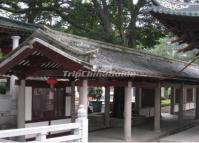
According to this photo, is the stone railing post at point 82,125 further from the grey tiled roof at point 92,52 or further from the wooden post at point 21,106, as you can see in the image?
the wooden post at point 21,106

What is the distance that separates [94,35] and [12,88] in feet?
25.7

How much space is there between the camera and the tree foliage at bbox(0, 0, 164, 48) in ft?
79.4

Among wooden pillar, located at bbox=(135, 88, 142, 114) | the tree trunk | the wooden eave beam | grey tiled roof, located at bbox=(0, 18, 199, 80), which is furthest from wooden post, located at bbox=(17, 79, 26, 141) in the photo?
wooden pillar, located at bbox=(135, 88, 142, 114)

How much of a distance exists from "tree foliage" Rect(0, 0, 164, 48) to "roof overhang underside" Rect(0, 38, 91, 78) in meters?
10.2

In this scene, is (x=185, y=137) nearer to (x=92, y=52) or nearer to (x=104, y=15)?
(x=92, y=52)

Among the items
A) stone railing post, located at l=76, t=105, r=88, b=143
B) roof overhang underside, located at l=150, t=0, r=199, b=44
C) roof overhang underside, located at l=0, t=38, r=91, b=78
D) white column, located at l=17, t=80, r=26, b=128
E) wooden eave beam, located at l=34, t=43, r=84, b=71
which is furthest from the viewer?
roof overhang underside, located at l=150, t=0, r=199, b=44

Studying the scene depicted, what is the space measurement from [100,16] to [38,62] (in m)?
12.5

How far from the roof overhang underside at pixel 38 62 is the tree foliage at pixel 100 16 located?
33.5 ft

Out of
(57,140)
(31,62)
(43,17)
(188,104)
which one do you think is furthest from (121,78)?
(188,104)

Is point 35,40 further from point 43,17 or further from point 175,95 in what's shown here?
point 175,95

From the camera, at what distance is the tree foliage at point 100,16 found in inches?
952

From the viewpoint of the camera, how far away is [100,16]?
2467 cm

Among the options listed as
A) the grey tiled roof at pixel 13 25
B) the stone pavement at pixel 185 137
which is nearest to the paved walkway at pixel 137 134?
the stone pavement at pixel 185 137

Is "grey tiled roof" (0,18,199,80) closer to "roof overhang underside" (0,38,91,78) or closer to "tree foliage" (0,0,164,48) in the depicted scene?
"roof overhang underside" (0,38,91,78)
